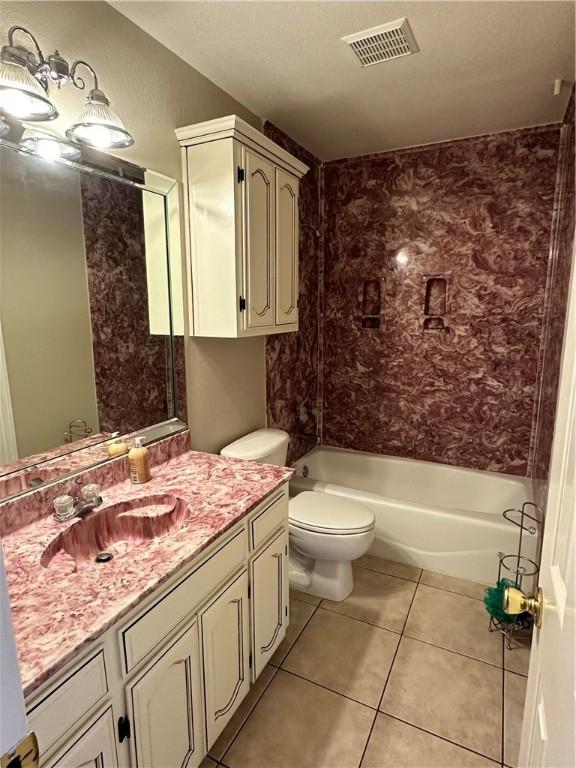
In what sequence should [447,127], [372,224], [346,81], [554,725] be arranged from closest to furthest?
[554,725] < [346,81] < [447,127] < [372,224]

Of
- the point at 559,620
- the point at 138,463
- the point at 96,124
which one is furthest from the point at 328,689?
the point at 96,124

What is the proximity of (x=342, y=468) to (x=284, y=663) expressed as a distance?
1633mm

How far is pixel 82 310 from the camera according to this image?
5.01 ft

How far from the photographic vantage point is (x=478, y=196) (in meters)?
2.77

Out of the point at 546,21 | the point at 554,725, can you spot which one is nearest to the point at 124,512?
the point at 554,725

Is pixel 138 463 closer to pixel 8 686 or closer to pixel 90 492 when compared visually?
pixel 90 492

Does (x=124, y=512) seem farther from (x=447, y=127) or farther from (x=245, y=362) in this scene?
(x=447, y=127)

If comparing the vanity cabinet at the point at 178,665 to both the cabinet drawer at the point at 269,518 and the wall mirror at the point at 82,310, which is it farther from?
the wall mirror at the point at 82,310

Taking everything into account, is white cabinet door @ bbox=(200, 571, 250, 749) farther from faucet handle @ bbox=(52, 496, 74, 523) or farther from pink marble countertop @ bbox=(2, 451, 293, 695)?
faucet handle @ bbox=(52, 496, 74, 523)

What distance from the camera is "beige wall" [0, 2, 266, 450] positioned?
1383mm

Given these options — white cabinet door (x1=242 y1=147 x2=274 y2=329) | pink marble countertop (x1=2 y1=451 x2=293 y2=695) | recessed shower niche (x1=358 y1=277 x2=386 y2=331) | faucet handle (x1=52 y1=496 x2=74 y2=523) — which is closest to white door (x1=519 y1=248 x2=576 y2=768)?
pink marble countertop (x1=2 y1=451 x2=293 y2=695)

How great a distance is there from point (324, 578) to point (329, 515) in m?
0.37

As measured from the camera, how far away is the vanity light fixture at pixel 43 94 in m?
1.12

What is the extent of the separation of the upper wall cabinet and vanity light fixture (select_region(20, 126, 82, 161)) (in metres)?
0.53
